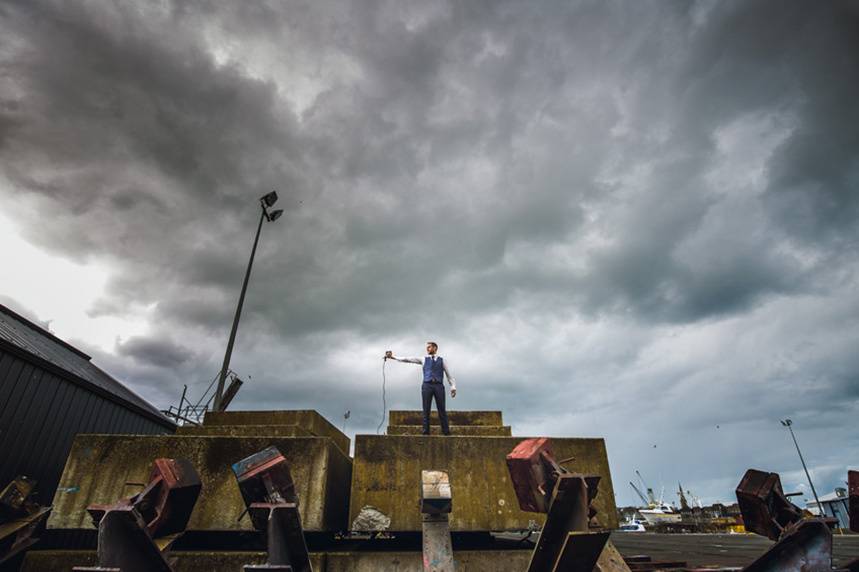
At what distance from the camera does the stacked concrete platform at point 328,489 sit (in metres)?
4.62

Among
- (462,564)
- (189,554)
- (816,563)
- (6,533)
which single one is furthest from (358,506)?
(6,533)

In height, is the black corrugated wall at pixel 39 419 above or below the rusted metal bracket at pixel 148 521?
above

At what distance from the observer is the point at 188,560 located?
441 centimetres

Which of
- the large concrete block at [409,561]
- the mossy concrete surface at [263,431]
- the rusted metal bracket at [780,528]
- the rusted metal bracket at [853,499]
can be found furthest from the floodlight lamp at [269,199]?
the rusted metal bracket at [853,499]

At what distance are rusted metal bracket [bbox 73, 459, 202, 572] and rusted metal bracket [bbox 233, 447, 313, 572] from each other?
0.70 m

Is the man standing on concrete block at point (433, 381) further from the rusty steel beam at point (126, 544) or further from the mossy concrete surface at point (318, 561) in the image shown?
the rusty steel beam at point (126, 544)

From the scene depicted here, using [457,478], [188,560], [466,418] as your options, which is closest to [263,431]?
[188,560]

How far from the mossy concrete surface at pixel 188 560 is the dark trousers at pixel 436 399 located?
3090 mm

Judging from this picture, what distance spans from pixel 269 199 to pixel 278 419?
12.2 metres

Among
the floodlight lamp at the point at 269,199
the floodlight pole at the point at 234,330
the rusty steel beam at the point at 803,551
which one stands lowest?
the rusty steel beam at the point at 803,551

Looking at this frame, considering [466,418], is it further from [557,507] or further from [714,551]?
[714,551]

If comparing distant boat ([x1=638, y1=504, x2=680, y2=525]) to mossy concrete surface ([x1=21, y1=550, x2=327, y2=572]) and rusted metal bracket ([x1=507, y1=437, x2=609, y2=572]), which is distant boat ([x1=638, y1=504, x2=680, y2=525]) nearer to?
mossy concrete surface ([x1=21, y1=550, x2=327, y2=572])

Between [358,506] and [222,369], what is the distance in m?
9.72

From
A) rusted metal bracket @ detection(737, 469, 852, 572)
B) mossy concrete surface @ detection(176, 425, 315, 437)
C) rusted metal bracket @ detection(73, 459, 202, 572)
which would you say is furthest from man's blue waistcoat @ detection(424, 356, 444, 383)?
rusted metal bracket @ detection(737, 469, 852, 572)
